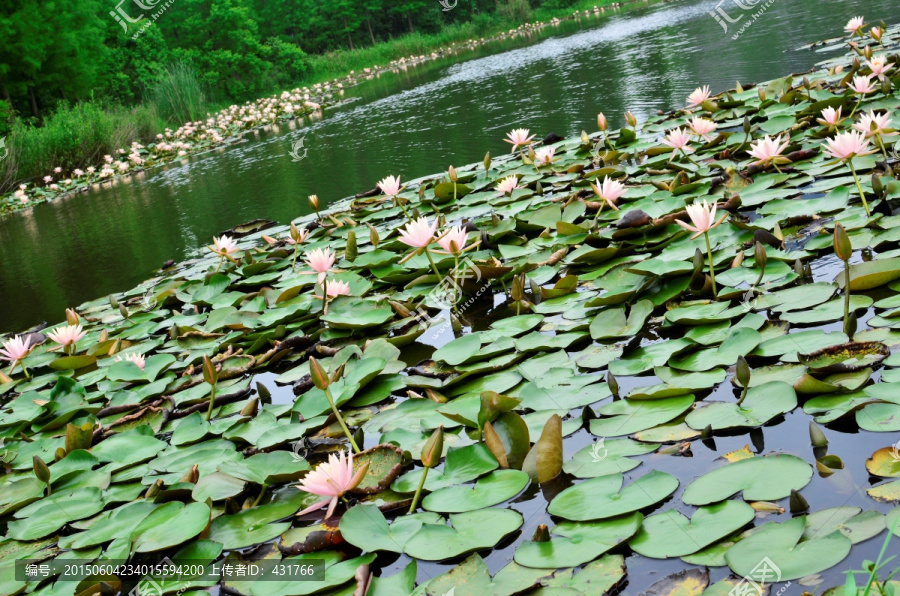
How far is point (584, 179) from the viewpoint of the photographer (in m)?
3.28

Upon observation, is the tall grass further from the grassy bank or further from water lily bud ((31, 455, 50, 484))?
water lily bud ((31, 455, 50, 484))

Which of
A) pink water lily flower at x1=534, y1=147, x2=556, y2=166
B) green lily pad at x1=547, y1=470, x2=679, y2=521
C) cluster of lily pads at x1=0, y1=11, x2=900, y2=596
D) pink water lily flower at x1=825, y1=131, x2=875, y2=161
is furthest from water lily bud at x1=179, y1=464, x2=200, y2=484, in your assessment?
pink water lily flower at x1=534, y1=147, x2=556, y2=166

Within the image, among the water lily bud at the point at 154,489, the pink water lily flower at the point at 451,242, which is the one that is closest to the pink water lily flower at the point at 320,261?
the pink water lily flower at the point at 451,242

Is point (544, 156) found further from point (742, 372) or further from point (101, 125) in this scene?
point (101, 125)

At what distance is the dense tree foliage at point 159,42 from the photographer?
14312mm

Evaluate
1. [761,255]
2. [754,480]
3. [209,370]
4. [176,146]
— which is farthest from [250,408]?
[176,146]

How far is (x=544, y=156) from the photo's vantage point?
3684 millimetres

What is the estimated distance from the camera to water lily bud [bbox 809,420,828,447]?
119 cm

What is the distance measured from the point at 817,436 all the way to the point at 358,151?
602 cm

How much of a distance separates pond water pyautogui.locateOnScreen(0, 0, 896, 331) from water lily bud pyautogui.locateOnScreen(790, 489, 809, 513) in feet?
12.7

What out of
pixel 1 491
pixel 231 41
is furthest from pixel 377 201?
pixel 231 41

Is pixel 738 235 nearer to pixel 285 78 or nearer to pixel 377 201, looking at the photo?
pixel 377 201

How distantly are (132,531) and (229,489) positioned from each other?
0.21 m

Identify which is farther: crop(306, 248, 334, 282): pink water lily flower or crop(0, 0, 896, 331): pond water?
crop(0, 0, 896, 331): pond water
